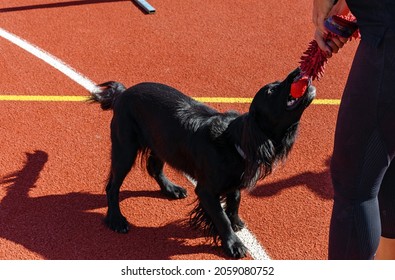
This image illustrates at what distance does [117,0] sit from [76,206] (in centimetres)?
382

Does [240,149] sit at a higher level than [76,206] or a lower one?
higher

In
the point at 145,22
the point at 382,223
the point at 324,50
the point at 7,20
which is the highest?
the point at 324,50

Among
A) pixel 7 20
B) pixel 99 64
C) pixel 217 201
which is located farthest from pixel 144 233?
pixel 7 20

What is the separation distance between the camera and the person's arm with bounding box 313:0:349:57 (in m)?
2.26

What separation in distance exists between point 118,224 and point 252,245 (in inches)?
34.1

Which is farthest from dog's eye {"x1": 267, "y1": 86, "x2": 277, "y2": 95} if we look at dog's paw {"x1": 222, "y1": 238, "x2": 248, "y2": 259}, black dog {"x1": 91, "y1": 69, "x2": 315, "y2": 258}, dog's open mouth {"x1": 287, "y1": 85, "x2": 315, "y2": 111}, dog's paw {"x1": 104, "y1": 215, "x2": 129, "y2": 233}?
dog's paw {"x1": 104, "y1": 215, "x2": 129, "y2": 233}

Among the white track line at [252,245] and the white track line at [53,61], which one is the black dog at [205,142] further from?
the white track line at [53,61]

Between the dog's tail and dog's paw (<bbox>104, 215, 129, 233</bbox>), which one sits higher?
the dog's tail

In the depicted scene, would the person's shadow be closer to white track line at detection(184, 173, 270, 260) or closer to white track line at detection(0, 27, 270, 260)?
white track line at detection(184, 173, 270, 260)

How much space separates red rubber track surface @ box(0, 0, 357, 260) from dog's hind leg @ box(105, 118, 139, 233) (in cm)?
8

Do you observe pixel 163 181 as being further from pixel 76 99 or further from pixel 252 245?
pixel 76 99

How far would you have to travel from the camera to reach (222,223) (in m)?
3.53

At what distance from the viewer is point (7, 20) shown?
661 centimetres
